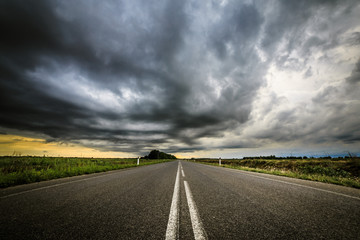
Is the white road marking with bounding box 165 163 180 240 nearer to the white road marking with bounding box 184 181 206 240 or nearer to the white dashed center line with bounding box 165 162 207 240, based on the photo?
the white dashed center line with bounding box 165 162 207 240

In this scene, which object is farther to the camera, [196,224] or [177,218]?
[177,218]

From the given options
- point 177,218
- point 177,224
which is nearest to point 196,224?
point 177,224

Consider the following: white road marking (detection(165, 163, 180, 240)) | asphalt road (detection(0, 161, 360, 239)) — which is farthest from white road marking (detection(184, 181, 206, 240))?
white road marking (detection(165, 163, 180, 240))

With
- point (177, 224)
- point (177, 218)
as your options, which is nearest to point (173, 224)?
point (177, 224)

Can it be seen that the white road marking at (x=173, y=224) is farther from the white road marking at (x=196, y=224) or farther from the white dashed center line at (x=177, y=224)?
the white road marking at (x=196, y=224)

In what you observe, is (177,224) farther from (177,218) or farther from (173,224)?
(177,218)

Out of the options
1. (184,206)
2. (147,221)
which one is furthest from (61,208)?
(184,206)

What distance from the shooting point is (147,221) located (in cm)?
232

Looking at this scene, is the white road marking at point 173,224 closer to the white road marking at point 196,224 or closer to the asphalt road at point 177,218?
the asphalt road at point 177,218

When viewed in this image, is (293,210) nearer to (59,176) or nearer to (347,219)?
(347,219)

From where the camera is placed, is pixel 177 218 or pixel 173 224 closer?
pixel 173 224

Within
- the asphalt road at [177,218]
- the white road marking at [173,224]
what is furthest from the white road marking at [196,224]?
the white road marking at [173,224]

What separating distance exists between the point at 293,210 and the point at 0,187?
849 centimetres

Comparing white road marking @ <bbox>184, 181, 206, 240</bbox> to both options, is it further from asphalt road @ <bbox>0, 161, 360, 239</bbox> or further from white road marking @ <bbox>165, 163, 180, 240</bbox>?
white road marking @ <bbox>165, 163, 180, 240</bbox>
